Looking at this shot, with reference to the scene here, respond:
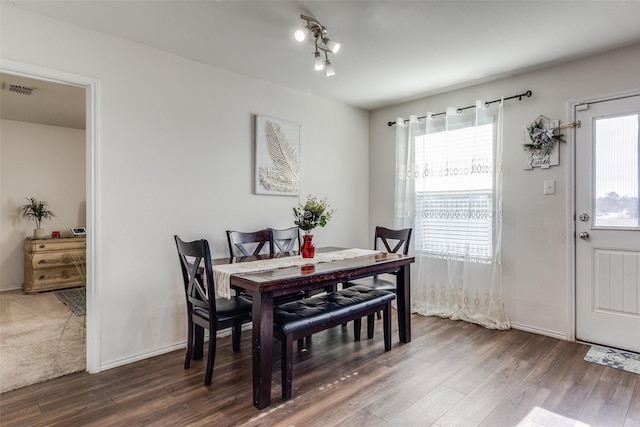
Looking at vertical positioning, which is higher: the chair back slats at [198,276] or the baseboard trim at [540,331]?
the chair back slats at [198,276]

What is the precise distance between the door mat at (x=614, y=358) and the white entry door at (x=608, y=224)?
0.27 ft

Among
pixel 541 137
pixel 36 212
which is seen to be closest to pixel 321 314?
pixel 541 137

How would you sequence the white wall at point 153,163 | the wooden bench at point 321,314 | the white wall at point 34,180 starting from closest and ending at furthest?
1. the wooden bench at point 321,314
2. the white wall at point 153,163
3. the white wall at point 34,180

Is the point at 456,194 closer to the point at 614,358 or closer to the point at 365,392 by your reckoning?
the point at 614,358

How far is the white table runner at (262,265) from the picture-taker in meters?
2.18

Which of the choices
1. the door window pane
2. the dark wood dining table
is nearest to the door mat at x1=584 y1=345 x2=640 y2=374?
the door window pane

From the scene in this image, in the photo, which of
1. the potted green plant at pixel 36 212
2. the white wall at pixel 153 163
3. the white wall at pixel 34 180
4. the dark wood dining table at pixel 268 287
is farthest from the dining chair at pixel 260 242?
the white wall at pixel 34 180

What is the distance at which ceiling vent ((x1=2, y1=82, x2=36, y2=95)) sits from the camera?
3.55 meters

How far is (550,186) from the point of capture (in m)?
3.10

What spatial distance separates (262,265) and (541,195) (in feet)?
8.36

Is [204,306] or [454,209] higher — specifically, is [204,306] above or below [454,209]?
below

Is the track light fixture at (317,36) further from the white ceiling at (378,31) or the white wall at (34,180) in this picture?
the white wall at (34,180)

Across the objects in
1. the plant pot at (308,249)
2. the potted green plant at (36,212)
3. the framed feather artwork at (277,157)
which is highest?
the framed feather artwork at (277,157)

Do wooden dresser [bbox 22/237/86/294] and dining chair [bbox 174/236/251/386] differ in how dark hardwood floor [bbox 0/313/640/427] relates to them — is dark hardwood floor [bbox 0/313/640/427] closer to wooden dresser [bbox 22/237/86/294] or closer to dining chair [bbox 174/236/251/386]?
dining chair [bbox 174/236/251/386]
